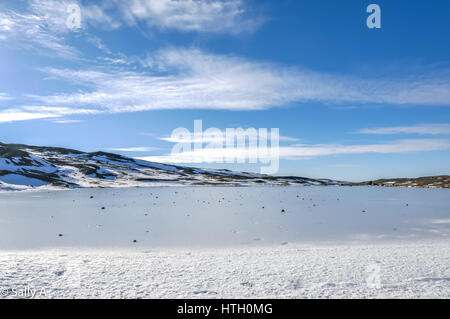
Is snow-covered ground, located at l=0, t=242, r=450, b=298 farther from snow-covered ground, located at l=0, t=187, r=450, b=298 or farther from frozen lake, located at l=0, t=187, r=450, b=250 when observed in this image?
frozen lake, located at l=0, t=187, r=450, b=250

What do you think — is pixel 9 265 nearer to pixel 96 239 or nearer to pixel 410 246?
pixel 96 239

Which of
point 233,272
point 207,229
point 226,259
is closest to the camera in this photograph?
point 233,272

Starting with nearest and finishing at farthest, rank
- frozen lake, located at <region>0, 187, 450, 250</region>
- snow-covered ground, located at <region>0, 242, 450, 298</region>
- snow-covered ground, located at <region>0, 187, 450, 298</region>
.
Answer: snow-covered ground, located at <region>0, 242, 450, 298</region>, snow-covered ground, located at <region>0, 187, 450, 298</region>, frozen lake, located at <region>0, 187, 450, 250</region>

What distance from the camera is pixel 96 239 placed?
16.2m

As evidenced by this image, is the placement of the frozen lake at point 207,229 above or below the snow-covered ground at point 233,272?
below

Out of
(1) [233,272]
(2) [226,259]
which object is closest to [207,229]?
(2) [226,259]

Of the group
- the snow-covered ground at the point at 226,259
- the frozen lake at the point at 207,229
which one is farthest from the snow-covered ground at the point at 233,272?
the frozen lake at the point at 207,229

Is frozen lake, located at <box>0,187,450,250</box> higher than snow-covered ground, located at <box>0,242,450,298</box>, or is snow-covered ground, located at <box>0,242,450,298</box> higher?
snow-covered ground, located at <box>0,242,450,298</box>

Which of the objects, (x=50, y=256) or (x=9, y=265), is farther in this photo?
(x=50, y=256)

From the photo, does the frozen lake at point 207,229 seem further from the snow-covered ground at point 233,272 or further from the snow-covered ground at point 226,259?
the snow-covered ground at point 233,272

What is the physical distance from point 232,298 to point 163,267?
3517mm

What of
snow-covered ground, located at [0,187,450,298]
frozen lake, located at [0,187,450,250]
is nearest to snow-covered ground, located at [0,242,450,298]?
snow-covered ground, located at [0,187,450,298]

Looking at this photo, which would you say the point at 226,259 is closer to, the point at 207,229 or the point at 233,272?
the point at 233,272
